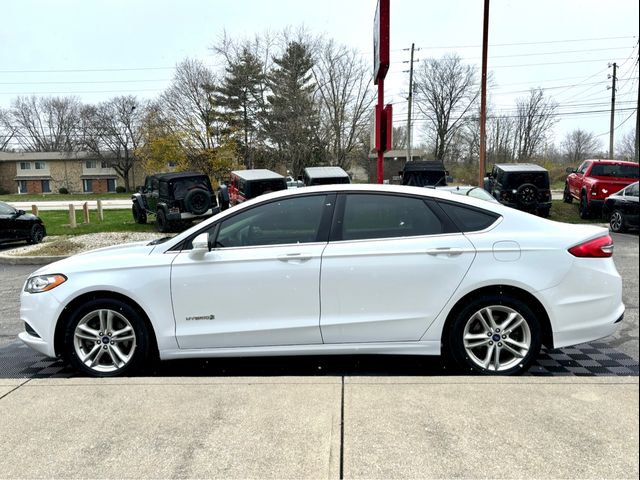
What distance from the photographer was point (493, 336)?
3826mm

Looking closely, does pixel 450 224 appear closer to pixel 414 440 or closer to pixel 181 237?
pixel 414 440

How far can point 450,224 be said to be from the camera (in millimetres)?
3971

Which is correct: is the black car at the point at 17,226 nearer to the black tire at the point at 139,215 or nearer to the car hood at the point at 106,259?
the black tire at the point at 139,215

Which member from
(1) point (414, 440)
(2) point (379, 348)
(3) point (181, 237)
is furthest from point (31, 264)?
(1) point (414, 440)

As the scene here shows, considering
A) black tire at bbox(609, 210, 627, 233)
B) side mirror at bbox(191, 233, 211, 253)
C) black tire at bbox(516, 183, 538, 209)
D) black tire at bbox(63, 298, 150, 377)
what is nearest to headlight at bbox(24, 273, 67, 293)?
black tire at bbox(63, 298, 150, 377)

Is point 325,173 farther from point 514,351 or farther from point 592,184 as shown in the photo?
point 514,351

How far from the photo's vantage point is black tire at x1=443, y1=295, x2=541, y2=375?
3.78 m

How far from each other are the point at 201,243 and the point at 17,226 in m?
12.5

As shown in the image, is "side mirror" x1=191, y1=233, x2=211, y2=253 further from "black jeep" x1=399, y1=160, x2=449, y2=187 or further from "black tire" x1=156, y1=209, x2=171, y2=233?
"black jeep" x1=399, y1=160, x2=449, y2=187

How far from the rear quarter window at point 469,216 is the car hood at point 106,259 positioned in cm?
235

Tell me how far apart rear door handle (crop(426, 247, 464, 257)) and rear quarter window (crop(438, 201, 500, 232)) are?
0.71 feet

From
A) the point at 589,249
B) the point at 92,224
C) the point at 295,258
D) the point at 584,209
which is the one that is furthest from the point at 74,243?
the point at 584,209

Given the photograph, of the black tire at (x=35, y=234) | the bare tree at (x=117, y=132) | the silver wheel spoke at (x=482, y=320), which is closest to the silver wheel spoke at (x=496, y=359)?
the silver wheel spoke at (x=482, y=320)

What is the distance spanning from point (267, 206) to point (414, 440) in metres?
2.19
